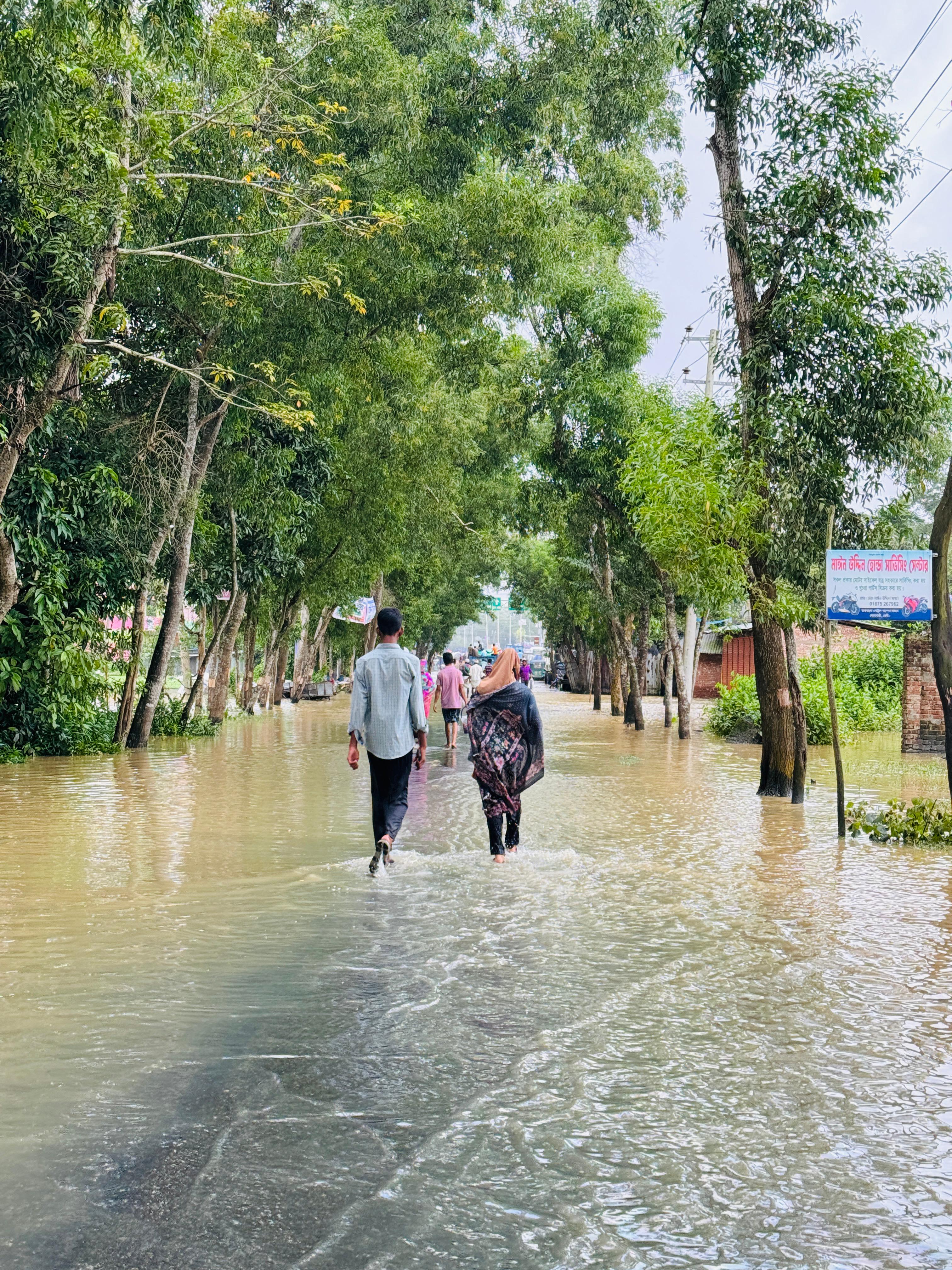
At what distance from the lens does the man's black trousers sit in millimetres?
9266

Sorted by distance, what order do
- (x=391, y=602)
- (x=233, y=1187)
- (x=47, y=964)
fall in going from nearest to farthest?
1. (x=233, y=1187)
2. (x=47, y=964)
3. (x=391, y=602)

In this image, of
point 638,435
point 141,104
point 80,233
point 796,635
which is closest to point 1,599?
point 80,233

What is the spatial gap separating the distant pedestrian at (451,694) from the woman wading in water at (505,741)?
986 cm

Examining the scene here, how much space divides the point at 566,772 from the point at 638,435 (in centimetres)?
651

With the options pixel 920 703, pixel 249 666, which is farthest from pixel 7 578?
pixel 249 666

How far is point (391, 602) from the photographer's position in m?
52.6

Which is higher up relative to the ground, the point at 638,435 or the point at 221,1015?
the point at 638,435

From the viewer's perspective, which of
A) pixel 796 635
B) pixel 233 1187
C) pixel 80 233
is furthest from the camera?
pixel 796 635

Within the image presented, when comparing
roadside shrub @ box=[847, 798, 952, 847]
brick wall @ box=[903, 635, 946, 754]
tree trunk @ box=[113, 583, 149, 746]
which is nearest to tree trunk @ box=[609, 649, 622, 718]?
brick wall @ box=[903, 635, 946, 754]

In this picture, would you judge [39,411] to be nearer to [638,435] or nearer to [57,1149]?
[638,435]

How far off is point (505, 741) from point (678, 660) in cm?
2138

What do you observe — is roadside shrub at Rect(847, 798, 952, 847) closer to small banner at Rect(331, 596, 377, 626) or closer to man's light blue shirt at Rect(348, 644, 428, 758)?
man's light blue shirt at Rect(348, 644, 428, 758)

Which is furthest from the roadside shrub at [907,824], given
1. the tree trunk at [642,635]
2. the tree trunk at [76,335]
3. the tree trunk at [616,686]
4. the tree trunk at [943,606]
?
the tree trunk at [616,686]

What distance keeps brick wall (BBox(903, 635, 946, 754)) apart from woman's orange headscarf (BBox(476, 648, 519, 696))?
1358 cm
